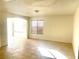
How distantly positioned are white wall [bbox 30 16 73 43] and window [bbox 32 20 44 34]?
1.29 feet

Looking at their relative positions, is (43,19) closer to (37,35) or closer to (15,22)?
(37,35)

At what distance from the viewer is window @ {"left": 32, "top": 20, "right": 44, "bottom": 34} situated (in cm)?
898

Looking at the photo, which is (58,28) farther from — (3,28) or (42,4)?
(42,4)

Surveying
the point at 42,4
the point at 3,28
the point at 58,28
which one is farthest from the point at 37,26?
the point at 42,4

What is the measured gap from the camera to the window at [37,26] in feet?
29.5

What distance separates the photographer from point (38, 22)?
912cm

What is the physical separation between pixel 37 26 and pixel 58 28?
1962 millimetres

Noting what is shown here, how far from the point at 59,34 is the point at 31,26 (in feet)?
8.84

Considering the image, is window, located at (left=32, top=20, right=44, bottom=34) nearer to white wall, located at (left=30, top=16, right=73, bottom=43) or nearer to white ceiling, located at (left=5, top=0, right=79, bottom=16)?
white wall, located at (left=30, top=16, right=73, bottom=43)

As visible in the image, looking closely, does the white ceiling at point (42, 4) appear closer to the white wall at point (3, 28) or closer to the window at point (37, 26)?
the white wall at point (3, 28)

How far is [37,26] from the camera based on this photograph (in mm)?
9211

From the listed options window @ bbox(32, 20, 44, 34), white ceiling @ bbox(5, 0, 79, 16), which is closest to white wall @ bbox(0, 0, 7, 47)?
white ceiling @ bbox(5, 0, 79, 16)

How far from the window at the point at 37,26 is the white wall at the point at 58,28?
39 cm

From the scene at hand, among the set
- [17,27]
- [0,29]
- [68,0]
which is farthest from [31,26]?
[68,0]
